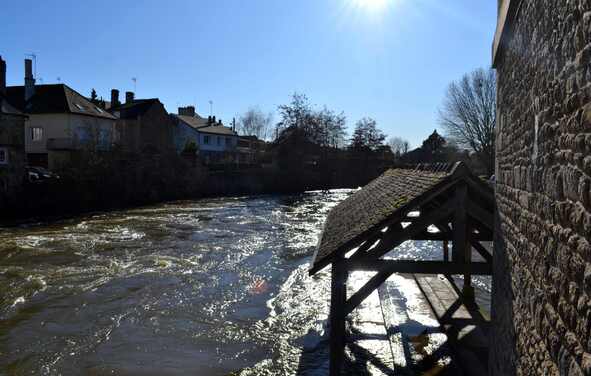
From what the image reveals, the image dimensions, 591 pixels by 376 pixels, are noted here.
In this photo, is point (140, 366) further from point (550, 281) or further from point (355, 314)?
point (550, 281)

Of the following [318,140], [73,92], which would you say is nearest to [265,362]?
[73,92]

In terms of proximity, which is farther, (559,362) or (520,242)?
Answer: (520,242)

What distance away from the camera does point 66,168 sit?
31.5m

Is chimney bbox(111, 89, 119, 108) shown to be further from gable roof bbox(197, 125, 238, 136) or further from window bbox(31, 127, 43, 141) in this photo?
window bbox(31, 127, 43, 141)

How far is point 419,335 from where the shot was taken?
9164mm

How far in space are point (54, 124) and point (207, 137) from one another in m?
25.9

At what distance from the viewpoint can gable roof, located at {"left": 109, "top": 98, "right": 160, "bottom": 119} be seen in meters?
50.7

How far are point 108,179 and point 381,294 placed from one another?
26.7 metres

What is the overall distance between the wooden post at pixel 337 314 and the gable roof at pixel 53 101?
3798 centimetres

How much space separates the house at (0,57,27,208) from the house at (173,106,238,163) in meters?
26.6

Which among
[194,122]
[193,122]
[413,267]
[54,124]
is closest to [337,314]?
[413,267]

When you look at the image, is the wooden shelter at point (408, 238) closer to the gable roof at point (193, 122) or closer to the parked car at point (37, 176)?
the parked car at point (37, 176)

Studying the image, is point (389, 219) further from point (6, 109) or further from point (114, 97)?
point (114, 97)

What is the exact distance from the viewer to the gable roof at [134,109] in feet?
166
